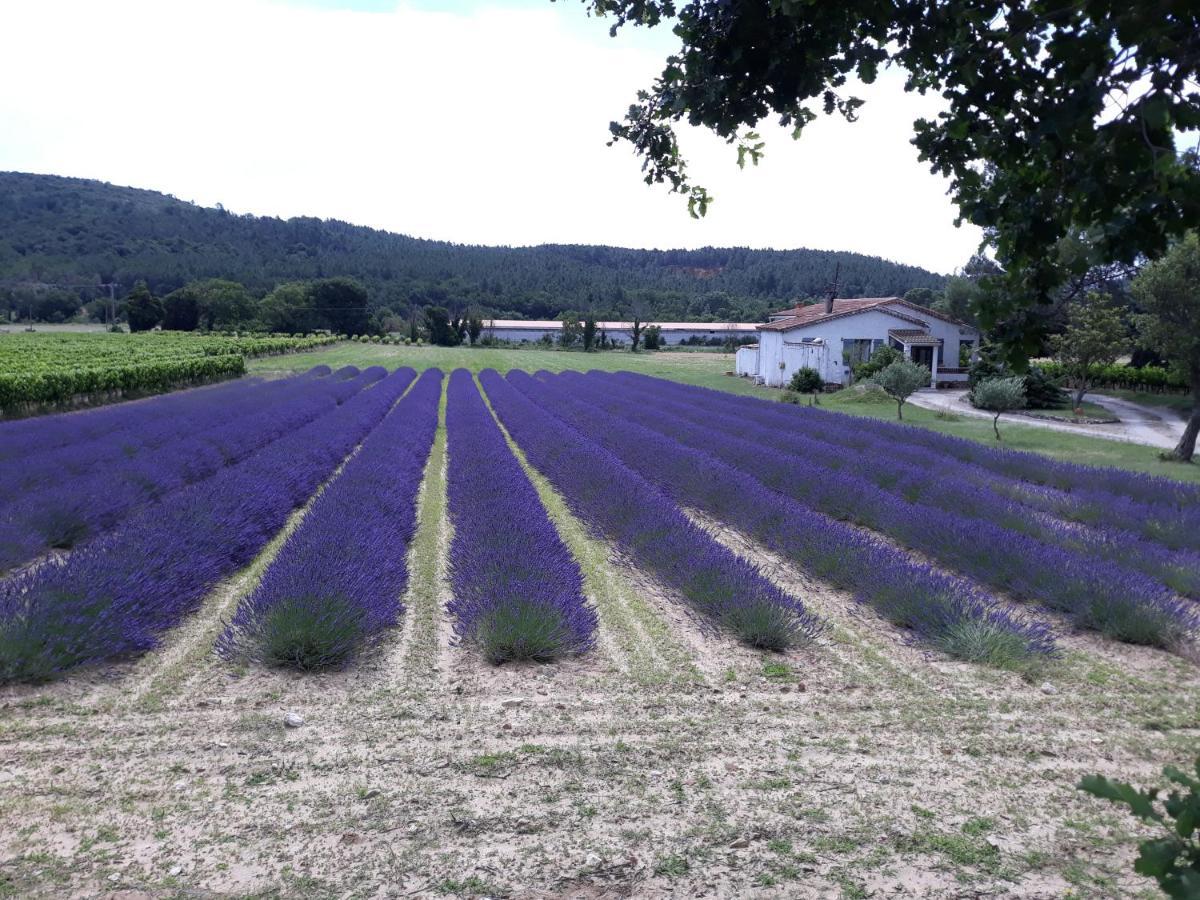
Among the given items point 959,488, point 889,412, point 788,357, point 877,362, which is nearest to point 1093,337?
point 889,412

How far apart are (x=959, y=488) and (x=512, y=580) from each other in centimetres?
644

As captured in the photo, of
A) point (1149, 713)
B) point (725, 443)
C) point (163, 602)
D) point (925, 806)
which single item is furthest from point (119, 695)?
point (725, 443)

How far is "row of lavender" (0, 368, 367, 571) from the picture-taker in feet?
25.3

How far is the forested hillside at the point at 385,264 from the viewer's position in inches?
4294

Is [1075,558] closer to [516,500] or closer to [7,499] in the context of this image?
[516,500]

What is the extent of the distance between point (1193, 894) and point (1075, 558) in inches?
264

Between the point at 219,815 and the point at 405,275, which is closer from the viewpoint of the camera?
the point at 219,815

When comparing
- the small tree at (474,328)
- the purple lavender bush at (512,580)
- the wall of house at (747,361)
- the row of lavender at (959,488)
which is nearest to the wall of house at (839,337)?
the wall of house at (747,361)

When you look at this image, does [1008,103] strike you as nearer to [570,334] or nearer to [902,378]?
[902,378]

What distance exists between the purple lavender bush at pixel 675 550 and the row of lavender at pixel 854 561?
1.95ft

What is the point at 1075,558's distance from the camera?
7.07 metres

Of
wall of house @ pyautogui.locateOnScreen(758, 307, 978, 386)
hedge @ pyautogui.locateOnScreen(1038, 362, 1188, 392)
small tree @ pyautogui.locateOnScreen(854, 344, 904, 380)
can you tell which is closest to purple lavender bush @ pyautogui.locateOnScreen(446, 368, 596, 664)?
small tree @ pyautogui.locateOnScreen(854, 344, 904, 380)

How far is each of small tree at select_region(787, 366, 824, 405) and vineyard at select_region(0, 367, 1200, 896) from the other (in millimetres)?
21477

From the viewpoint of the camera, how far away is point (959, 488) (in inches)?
388
